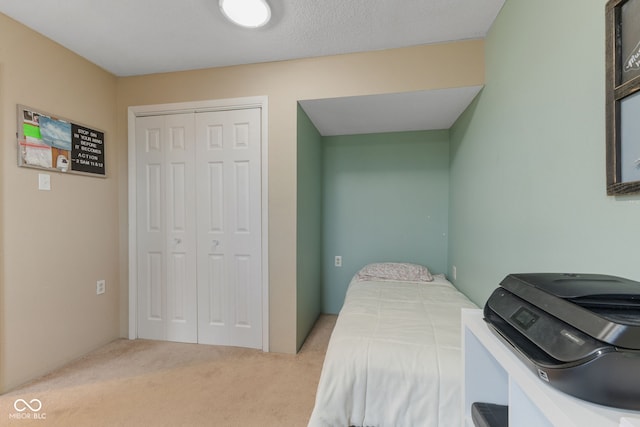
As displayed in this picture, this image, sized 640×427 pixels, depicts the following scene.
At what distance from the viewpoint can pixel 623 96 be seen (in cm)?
69

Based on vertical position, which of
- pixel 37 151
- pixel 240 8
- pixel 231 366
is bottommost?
pixel 231 366

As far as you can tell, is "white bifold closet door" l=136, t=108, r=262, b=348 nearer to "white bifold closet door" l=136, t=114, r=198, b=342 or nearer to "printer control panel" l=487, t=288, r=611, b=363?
"white bifold closet door" l=136, t=114, r=198, b=342

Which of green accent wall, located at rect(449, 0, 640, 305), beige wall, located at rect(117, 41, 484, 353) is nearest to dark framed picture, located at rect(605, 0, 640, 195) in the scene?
green accent wall, located at rect(449, 0, 640, 305)

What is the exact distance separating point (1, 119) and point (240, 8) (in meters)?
1.59

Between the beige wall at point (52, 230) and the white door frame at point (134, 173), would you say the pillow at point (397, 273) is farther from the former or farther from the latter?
the beige wall at point (52, 230)

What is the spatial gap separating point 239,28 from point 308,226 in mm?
1524

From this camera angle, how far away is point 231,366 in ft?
6.00

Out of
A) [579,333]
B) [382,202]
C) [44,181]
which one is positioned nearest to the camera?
[579,333]

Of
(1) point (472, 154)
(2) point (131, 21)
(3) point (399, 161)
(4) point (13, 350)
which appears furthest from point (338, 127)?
(4) point (13, 350)

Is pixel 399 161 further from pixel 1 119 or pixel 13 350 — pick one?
pixel 13 350

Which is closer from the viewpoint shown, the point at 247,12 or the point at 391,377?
the point at 391,377

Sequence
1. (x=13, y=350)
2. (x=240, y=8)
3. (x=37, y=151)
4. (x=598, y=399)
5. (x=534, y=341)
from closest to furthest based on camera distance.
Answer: (x=598, y=399)
(x=534, y=341)
(x=240, y=8)
(x=13, y=350)
(x=37, y=151)

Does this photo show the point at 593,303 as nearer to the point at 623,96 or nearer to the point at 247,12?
the point at 623,96

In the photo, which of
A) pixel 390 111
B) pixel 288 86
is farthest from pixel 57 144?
pixel 390 111
